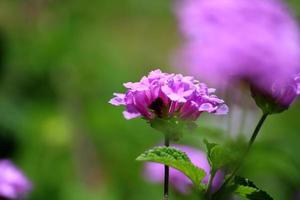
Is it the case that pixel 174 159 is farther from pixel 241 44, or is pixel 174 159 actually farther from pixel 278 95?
pixel 241 44

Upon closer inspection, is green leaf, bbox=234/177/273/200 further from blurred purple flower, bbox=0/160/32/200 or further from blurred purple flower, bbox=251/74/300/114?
blurred purple flower, bbox=0/160/32/200

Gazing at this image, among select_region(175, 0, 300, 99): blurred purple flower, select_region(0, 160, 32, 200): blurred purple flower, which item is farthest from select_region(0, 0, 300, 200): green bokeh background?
select_region(175, 0, 300, 99): blurred purple flower

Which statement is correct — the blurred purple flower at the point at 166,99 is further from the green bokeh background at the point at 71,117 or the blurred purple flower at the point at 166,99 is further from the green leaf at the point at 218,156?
the green bokeh background at the point at 71,117

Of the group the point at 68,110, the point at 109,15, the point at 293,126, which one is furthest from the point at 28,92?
the point at 109,15

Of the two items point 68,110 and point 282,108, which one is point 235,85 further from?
point 68,110

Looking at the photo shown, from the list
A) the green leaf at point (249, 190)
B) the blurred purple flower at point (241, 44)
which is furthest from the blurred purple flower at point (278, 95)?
the green leaf at point (249, 190)

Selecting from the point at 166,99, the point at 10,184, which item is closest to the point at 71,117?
the point at 10,184

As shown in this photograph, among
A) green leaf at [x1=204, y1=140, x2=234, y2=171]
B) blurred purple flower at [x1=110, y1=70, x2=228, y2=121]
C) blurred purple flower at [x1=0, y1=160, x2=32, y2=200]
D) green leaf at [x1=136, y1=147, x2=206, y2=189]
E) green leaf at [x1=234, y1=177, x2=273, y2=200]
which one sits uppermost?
blurred purple flower at [x1=0, y1=160, x2=32, y2=200]
